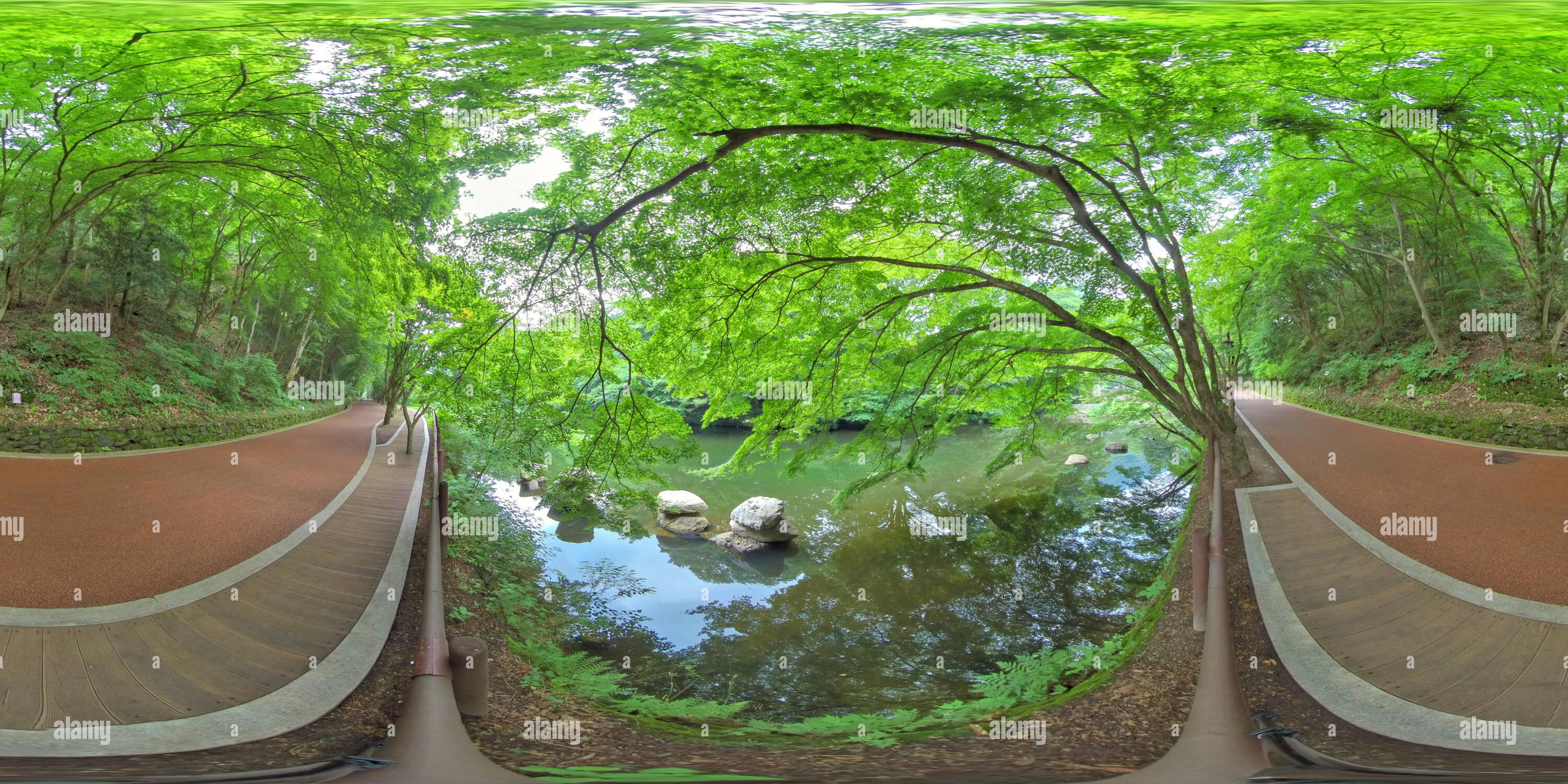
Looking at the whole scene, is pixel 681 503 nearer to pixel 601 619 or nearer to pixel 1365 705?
pixel 601 619

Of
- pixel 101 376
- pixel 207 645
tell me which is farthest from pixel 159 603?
pixel 101 376

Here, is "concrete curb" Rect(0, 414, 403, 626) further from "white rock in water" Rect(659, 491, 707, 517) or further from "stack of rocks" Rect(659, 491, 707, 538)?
"white rock in water" Rect(659, 491, 707, 517)

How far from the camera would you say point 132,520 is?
1707mm

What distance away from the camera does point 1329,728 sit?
1.85 meters

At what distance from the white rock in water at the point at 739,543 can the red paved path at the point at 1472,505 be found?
7191 millimetres

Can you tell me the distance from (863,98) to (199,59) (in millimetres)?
2359

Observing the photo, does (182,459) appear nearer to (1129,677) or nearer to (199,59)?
(199,59)

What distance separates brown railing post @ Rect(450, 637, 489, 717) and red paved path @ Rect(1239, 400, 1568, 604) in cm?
356

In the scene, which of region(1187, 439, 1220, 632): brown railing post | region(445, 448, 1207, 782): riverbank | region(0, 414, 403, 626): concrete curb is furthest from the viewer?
region(1187, 439, 1220, 632): brown railing post

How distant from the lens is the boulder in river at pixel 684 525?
9055 mm

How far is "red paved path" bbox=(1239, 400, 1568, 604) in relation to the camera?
1973 millimetres

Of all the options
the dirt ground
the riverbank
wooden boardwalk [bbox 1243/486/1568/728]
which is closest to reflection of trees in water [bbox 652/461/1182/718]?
the riverbank

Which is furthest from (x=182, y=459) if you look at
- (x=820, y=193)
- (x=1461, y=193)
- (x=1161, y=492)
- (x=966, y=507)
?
(x=1161, y=492)

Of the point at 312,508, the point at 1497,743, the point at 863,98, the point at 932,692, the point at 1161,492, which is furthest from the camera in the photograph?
the point at 1161,492
